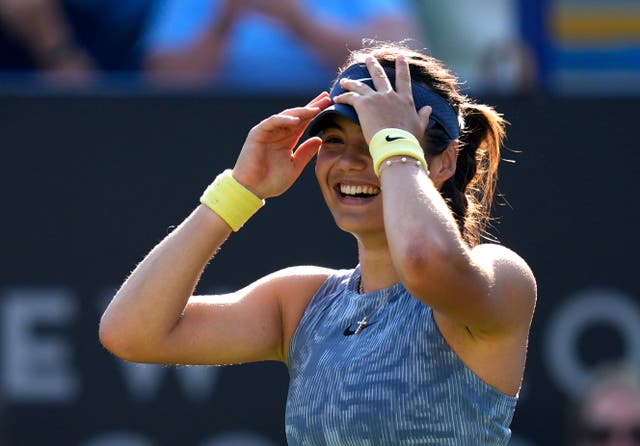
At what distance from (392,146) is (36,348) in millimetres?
Answer: 2761

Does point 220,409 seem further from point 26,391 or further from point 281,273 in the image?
point 281,273

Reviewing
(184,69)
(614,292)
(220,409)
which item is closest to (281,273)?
(220,409)

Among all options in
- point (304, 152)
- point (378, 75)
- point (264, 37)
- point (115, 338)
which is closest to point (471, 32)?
point (264, 37)

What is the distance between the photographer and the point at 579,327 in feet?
17.1

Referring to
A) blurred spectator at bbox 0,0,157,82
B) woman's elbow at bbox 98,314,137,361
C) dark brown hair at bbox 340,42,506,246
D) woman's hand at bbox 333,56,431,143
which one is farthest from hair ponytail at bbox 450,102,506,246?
blurred spectator at bbox 0,0,157,82

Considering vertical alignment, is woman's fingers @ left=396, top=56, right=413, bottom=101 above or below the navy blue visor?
above

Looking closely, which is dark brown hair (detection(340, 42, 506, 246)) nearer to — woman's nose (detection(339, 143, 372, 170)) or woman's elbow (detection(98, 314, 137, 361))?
woman's nose (detection(339, 143, 372, 170))

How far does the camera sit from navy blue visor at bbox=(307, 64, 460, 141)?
283cm

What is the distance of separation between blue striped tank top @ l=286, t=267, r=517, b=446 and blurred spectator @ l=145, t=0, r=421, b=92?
122 inches

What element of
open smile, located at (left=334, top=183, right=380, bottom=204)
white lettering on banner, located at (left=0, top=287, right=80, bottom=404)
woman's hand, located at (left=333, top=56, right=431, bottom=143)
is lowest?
white lettering on banner, located at (left=0, top=287, right=80, bottom=404)

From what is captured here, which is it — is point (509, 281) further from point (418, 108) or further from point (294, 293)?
point (294, 293)

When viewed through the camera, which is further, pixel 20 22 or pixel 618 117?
pixel 20 22

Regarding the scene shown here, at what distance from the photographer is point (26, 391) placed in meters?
5.05

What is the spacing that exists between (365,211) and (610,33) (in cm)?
390
